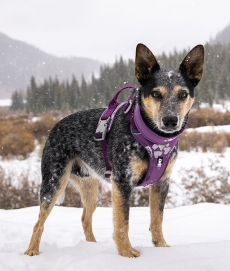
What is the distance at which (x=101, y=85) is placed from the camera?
5603 centimetres

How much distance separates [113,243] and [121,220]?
0.80 meters

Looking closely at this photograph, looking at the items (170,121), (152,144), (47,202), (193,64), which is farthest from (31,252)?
(193,64)

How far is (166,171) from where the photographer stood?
3.53m

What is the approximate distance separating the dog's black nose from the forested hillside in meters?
39.4

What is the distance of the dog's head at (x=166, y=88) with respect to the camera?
2.96 metres

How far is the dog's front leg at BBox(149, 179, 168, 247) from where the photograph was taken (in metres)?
3.69

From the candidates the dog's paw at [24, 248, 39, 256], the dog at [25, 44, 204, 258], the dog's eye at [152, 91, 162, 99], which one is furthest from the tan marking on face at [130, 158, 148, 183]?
the dog's paw at [24, 248, 39, 256]

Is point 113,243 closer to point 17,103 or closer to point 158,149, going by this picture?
point 158,149

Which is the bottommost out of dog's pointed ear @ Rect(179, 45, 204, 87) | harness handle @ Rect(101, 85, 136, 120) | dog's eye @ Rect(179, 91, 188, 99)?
harness handle @ Rect(101, 85, 136, 120)

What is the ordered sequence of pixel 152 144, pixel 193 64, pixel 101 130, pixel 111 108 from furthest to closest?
pixel 111 108, pixel 101 130, pixel 193 64, pixel 152 144

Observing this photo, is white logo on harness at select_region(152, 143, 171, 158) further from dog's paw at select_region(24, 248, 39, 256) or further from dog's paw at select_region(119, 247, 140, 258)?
dog's paw at select_region(24, 248, 39, 256)

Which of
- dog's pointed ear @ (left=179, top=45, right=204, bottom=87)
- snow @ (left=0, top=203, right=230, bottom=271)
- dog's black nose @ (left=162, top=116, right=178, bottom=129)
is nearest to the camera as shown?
dog's black nose @ (left=162, top=116, right=178, bottom=129)

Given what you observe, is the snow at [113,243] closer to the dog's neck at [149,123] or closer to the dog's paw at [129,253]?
the dog's paw at [129,253]

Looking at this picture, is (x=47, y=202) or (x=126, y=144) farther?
(x=47, y=202)
